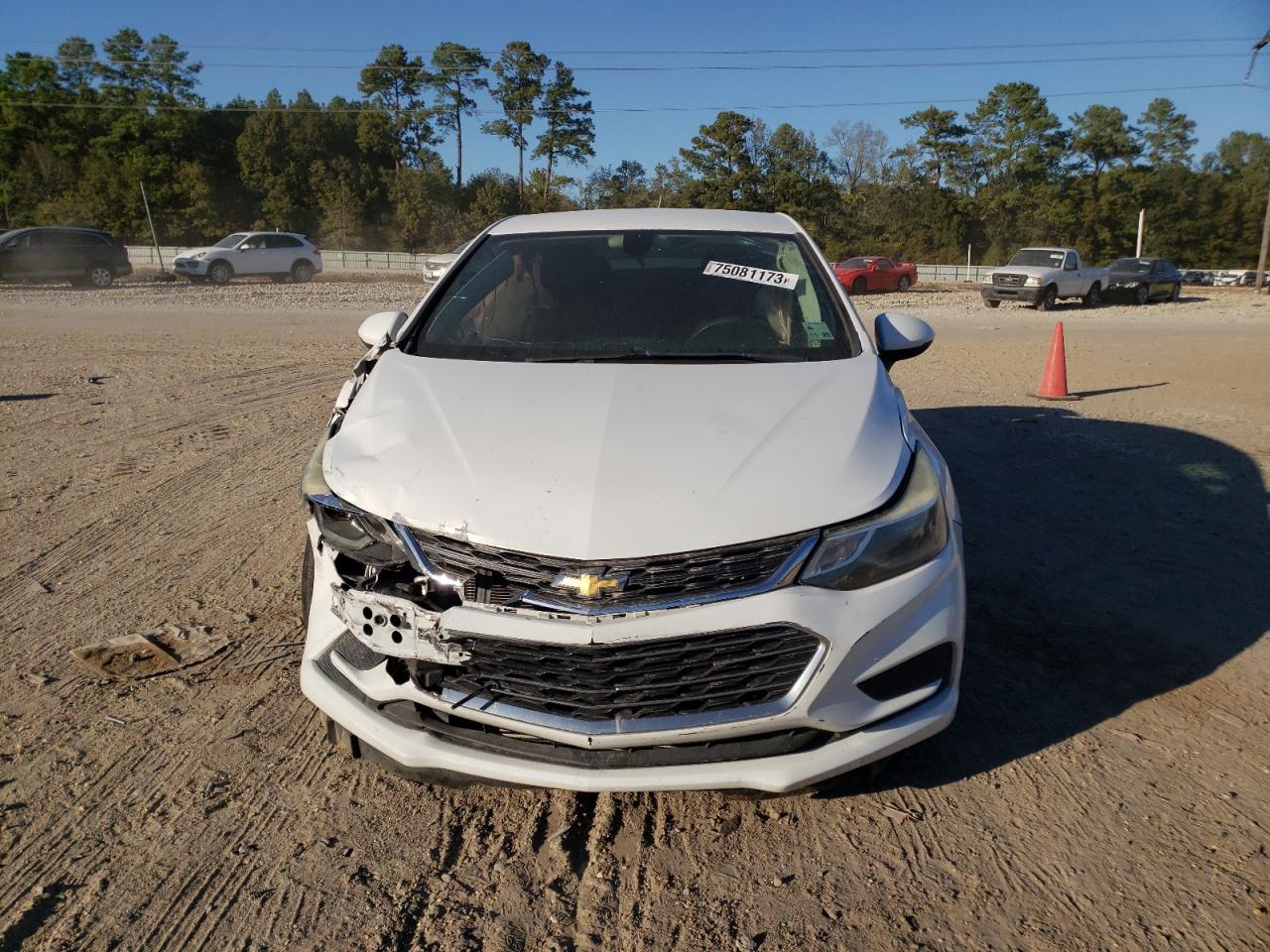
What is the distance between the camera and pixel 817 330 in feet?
11.7

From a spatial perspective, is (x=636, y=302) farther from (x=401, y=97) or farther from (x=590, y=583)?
(x=401, y=97)

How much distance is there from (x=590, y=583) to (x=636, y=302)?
171 cm

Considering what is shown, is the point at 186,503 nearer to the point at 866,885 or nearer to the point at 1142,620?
the point at 866,885

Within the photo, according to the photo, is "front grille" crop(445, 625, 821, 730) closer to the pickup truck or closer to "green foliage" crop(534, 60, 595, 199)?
the pickup truck

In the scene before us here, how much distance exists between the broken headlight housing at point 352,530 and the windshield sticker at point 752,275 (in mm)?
1957

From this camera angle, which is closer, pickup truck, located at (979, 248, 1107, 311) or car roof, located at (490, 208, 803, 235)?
car roof, located at (490, 208, 803, 235)

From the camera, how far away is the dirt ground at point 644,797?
7.41 ft

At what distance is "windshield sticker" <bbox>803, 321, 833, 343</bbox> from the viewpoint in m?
3.52

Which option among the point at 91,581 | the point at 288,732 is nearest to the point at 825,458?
the point at 288,732

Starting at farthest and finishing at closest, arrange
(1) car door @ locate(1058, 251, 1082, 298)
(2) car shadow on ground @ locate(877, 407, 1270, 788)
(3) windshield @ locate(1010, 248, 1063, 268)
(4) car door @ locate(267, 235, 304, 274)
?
(4) car door @ locate(267, 235, 304, 274) → (3) windshield @ locate(1010, 248, 1063, 268) → (1) car door @ locate(1058, 251, 1082, 298) → (2) car shadow on ground @ locate(877, 407, 1270, 788)

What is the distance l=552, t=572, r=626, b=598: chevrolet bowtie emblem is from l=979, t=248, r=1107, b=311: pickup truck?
2631 cm

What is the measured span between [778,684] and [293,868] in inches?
52.1

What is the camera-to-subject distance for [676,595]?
7.60 ft

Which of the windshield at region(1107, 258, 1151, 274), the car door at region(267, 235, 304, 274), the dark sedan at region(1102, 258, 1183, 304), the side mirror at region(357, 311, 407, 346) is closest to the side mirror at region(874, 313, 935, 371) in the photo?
the side mirror at region(357, 311, 407, 346)
